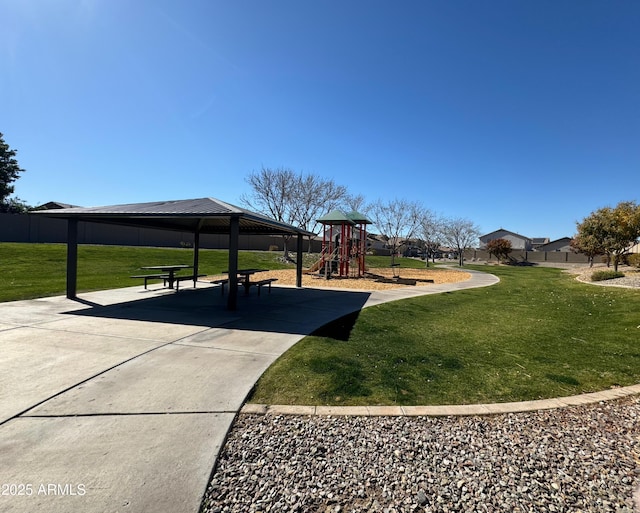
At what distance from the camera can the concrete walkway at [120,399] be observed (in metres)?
2.26

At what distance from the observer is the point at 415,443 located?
2920 mm

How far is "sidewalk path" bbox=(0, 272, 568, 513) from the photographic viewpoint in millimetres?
2260

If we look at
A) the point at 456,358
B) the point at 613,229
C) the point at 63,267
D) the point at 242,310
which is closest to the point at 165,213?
the point at 242,310

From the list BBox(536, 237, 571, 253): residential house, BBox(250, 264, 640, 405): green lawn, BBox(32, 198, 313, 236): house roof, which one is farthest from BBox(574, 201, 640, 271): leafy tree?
BBox(536, 237, 571, 253): residential house

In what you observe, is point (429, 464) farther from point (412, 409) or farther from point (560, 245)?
point (560, 245)

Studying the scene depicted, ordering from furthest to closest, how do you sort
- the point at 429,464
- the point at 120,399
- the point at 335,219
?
the point at 335,219 → the point at 120,399 → the point at 429,464

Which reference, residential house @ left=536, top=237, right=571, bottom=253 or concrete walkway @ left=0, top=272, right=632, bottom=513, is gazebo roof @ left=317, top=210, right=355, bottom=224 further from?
residential house @ left=536, top=237, right=571, bottom=253

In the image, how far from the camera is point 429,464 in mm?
2656

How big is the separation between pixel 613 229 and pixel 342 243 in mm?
16722

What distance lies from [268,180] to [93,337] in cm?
2897

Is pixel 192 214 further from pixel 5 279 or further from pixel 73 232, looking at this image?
pixel 5 279

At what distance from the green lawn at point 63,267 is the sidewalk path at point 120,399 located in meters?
3.73

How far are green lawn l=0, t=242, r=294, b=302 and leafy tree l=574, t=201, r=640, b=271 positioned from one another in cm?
2140

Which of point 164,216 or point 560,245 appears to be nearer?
point 164,216
